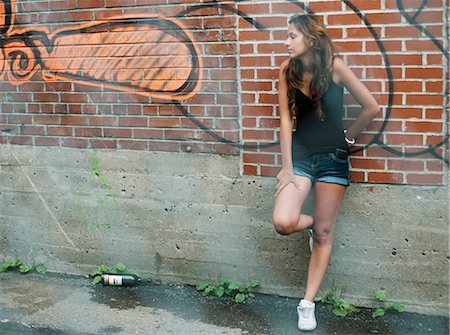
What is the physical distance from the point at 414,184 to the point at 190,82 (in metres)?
1.70

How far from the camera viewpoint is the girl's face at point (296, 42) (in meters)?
4.14

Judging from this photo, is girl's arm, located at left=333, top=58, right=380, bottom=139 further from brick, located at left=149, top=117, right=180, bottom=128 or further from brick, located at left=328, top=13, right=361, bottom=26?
brick, located at left=149, top=117, right=180, bottom=128

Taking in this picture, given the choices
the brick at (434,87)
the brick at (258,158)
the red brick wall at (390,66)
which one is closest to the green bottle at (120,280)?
the brick at (258,158)

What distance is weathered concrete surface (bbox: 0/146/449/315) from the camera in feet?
14.7

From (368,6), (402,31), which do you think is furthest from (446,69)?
(368,6)

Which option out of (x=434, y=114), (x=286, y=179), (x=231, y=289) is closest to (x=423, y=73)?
(x=434, y=114)

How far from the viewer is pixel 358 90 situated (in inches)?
163

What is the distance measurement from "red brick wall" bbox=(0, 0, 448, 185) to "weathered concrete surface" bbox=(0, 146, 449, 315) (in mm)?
145

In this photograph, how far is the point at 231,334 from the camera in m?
Result: 4.32

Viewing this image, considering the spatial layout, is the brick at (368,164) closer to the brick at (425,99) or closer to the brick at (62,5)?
the brick at (425,99)

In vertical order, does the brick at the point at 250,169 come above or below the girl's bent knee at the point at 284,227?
above

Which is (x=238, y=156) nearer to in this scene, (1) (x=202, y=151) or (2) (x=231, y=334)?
(1) (x=202, y=151)

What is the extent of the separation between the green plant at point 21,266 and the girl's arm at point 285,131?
2313 mm

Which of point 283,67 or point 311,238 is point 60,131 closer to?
point 283,67
